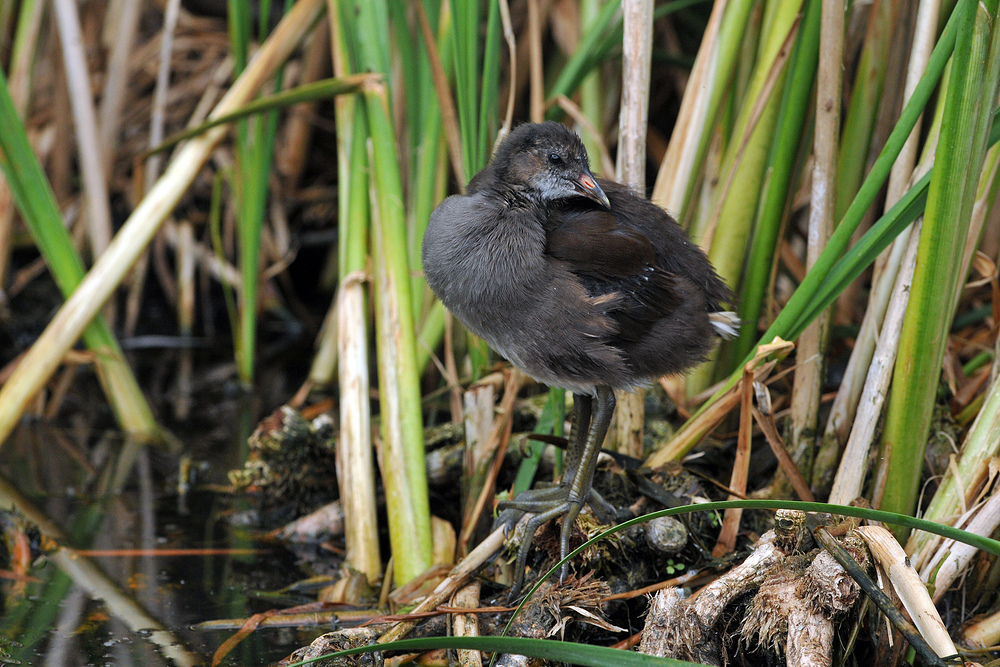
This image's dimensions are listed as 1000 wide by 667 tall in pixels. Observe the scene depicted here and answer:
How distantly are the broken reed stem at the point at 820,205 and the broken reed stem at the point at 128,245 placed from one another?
166 cm

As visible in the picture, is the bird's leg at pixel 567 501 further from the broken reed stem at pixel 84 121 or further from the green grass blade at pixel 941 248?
the broken reed stem at pixel 84 121

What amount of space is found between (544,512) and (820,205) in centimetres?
96

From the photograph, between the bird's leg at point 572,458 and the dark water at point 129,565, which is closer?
the dark water at point 129,565

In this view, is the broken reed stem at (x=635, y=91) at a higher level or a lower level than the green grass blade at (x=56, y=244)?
higher

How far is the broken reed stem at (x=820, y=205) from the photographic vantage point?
1952mm

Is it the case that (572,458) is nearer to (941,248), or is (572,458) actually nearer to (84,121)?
(941,248)

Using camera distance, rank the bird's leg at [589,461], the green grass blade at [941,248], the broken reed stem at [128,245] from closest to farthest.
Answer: the green grass blade at [941,248] < the bird's leg at [589,461] < the broken reed stem at [128,245]

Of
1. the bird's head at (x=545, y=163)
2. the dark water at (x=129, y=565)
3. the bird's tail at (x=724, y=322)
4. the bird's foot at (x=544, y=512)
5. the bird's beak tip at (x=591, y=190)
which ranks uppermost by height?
the bird's head at (x=545, y=163)

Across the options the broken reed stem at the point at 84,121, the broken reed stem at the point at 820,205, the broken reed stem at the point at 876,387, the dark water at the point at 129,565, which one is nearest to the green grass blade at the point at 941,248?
the broken reed stem at the point at 876,387

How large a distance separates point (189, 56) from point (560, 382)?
3.49m

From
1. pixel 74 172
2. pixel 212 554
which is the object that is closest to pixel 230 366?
pixel 74 172

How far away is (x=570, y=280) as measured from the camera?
1800 millimetres

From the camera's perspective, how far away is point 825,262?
5.82 ft

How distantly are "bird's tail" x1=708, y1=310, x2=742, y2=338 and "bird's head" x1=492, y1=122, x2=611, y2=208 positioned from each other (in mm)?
412
